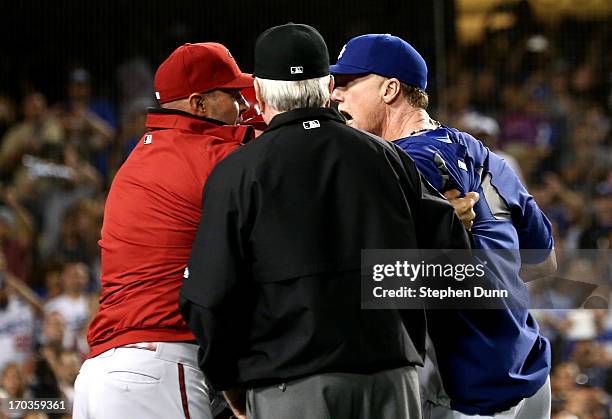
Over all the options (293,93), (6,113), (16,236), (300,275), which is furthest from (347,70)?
(6,113)

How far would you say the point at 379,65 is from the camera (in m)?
2.59

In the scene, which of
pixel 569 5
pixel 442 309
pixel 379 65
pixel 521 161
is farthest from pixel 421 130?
pixel 569 5

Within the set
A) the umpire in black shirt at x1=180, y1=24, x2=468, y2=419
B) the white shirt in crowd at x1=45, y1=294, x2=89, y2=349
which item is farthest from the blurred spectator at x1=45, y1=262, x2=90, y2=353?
the umpire in black shirt at x1=180, y1=24, x2=468, y2=419

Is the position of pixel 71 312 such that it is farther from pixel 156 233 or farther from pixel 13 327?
pixel 156 233

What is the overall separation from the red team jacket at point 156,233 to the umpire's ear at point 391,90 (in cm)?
44

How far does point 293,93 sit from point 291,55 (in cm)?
8

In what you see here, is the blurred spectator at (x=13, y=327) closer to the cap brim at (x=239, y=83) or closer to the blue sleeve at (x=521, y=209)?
the cap brim at (x=239, y=83)

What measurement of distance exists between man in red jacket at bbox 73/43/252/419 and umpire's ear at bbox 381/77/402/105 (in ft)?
1.47

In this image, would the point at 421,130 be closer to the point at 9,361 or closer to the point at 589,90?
the point at 9,361

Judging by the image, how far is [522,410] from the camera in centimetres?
254

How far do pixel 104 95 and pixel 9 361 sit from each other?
224 centimetres

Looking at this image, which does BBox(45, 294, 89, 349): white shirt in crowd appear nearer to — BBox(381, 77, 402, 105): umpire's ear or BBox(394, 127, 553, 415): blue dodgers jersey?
BBox(381, 77, 402, 105): umpire's ear

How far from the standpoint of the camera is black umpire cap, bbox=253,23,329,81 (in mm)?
2092

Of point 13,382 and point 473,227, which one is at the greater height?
point 473,227
